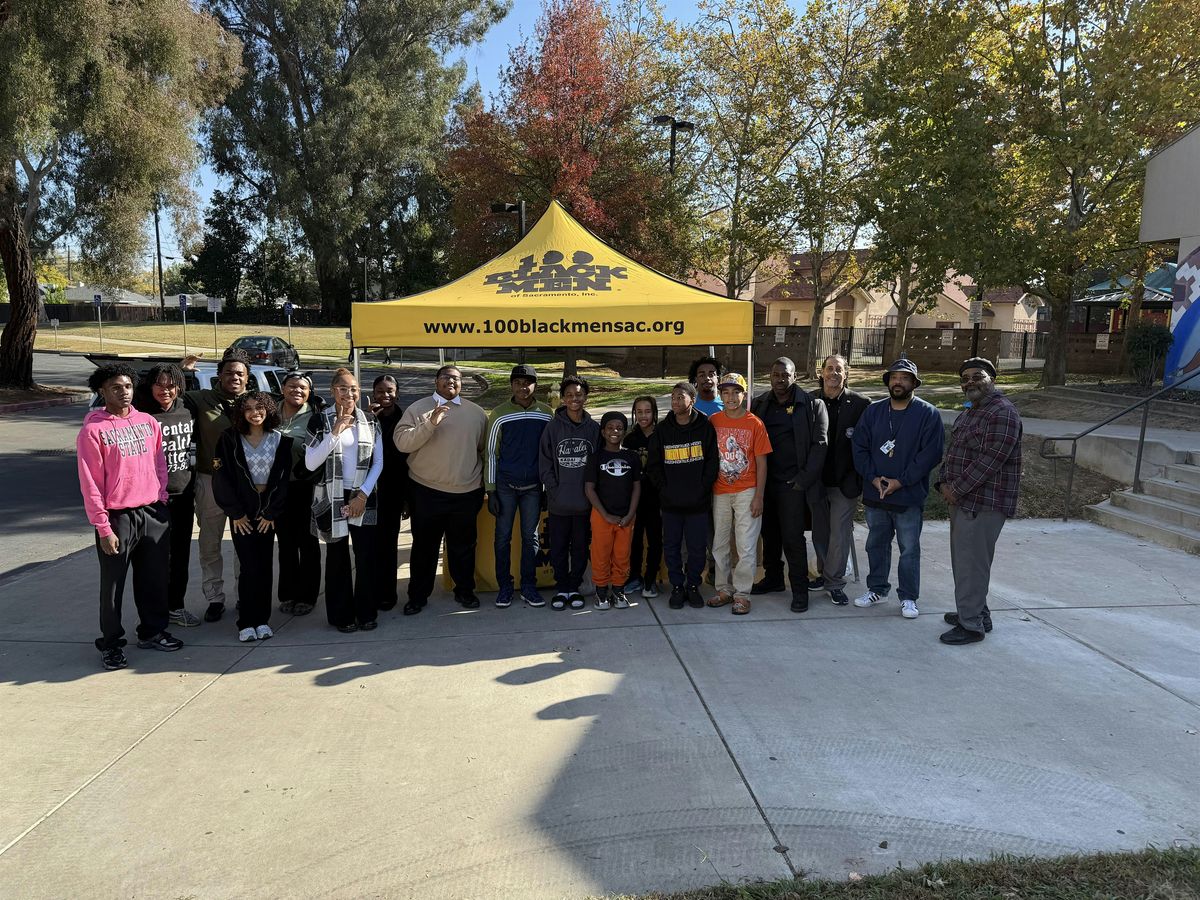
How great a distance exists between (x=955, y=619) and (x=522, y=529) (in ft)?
10.1

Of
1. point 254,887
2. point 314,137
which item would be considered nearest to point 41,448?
point 254,887

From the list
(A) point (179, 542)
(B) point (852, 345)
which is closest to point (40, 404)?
(A) point (179, 542)

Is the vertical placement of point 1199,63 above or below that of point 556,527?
above

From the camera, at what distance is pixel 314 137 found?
1758 inches

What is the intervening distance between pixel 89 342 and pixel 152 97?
27.4 m

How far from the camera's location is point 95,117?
57.5ft

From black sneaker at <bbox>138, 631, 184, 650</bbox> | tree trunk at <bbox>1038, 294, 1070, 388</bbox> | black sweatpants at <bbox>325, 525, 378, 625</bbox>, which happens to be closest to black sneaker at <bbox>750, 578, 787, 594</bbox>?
black sweatpants at <bbox>325, 525, 378, 625</bbox>

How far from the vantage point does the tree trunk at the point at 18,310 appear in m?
19.9

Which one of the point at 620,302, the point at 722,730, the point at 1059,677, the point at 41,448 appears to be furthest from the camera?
the point at 41,448

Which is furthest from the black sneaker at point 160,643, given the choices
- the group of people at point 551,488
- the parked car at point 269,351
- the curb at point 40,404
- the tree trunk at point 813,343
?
the parked car at point 269,351

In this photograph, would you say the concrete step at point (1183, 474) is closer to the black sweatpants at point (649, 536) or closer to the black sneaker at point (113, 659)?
the black sweatpants at point (649, 536)

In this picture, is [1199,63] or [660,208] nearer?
[1199,63]

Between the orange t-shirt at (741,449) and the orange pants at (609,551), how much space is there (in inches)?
→ 31.8

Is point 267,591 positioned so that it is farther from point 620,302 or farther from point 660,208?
point 660,208
